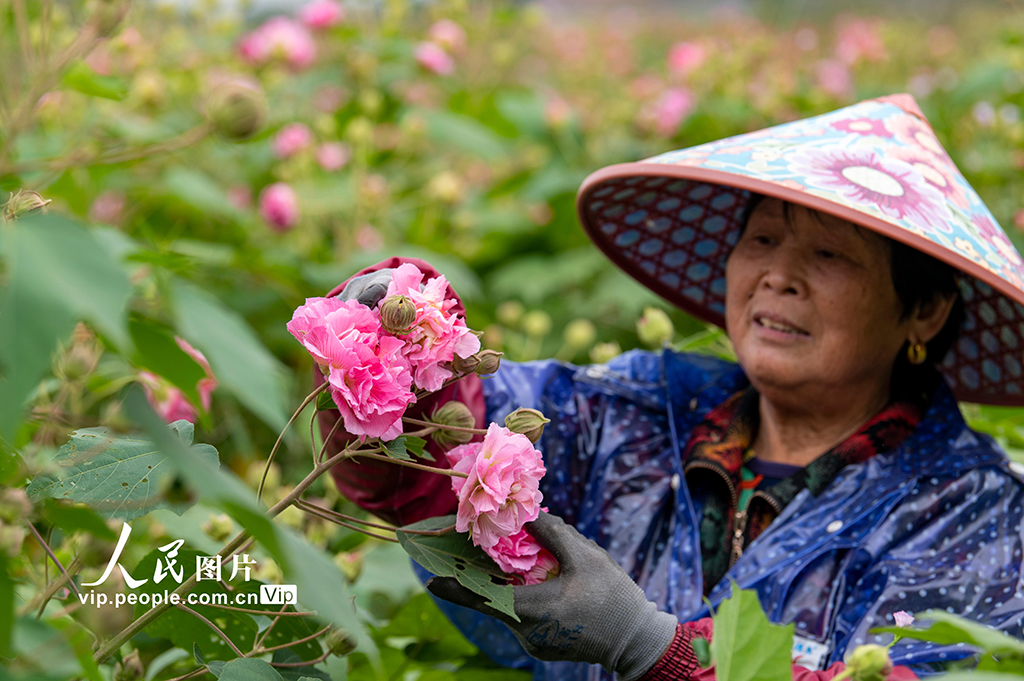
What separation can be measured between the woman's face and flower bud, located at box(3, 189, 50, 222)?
883mm

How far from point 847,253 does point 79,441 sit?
36.5 inches

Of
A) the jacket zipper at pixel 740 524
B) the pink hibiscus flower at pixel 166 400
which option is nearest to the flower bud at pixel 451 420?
the pink hibiscus flower at pixel 166 400

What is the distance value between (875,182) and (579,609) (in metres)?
0.62

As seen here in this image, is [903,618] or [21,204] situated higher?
[21,204]

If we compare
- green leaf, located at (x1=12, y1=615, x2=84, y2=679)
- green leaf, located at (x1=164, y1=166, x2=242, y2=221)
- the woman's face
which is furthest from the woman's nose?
green leaf, located at (x1=164, y1=166, x2=242, y2=221)

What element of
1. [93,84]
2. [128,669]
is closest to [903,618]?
[128,669]

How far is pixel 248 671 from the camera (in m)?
0.78

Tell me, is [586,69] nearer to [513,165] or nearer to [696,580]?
[513,165]

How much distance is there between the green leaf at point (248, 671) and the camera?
758 mm

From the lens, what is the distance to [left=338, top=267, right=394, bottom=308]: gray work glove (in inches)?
36.3

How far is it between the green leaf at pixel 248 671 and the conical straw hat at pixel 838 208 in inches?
29.2

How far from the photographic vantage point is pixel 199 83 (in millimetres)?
2887

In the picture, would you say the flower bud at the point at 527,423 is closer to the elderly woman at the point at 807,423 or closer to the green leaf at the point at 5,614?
the elderly woman at the point at 807,423

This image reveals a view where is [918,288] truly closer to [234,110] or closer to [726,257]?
[726,257]
